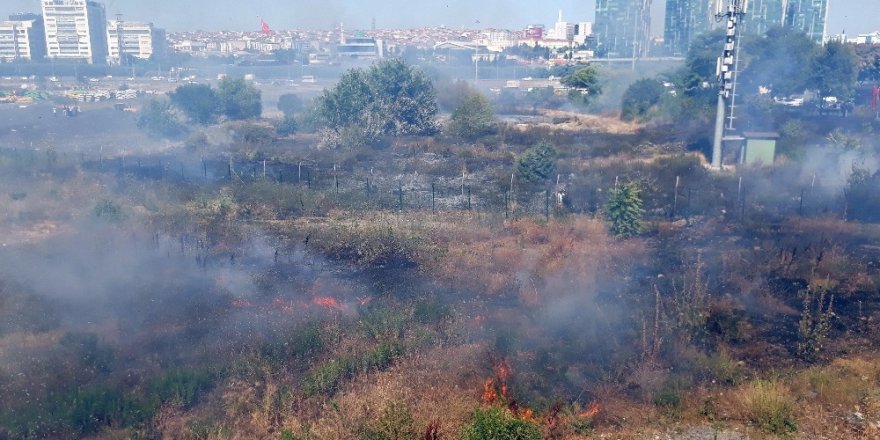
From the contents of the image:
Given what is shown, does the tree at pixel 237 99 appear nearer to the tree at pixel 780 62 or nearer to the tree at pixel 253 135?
the tree at pixel 253 135

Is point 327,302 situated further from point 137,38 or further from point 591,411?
point 137,38

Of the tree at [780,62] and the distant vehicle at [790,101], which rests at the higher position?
the tree at [780,62]

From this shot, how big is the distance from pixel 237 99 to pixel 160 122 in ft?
16.4

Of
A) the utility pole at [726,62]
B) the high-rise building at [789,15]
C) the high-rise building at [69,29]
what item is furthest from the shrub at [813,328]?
the high-rise building at [69,29]

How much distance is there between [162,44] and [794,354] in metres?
85.6

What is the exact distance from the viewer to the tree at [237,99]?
112 ft

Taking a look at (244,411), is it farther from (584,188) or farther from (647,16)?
(647,16)

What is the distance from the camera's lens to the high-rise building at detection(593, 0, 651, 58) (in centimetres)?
6493

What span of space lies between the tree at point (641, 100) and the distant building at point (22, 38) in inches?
2493

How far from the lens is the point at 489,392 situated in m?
7.05

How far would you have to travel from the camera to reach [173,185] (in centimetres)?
1792

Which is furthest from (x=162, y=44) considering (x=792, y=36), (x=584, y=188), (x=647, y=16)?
(x=584, y=188)

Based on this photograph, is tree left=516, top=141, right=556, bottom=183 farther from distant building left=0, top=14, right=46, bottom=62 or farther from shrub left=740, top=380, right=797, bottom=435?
distant building left=0, top=14, right=46, bottom=62

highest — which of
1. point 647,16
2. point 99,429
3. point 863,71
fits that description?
point 647,16
